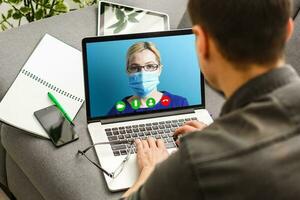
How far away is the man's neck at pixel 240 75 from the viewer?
78 cm

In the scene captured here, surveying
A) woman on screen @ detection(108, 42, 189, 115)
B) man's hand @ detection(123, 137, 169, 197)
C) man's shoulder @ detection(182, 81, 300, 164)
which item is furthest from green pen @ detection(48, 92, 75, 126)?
man's shoulder @ detection(182, 81, 300, 164)

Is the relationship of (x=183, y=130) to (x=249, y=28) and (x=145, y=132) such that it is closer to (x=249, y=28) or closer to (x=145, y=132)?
(x=145, y=132)

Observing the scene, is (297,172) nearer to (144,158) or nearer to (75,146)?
(144,158)

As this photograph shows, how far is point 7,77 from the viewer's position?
4.78 feet

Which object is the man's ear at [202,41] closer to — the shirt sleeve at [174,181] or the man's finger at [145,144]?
the shirt sleeve at [174,181]

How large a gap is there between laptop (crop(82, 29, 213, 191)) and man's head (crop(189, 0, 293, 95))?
53cm

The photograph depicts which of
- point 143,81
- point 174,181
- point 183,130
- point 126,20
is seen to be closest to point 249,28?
point 174,181

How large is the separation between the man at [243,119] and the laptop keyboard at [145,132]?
1.48 ft

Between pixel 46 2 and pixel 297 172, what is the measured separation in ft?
4.59

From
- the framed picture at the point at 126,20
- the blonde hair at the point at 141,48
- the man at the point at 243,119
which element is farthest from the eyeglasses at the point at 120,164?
the framed picture at the point at 126,20

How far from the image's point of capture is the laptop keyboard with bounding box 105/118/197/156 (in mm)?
1293

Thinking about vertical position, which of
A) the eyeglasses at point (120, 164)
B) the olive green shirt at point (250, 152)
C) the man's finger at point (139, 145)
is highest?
the olive green shirt at point (250, 152)

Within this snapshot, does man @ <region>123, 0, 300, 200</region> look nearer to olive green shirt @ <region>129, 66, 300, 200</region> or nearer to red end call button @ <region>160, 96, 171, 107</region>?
olive green shirt @ <region>129, 66, 300, 200</region>

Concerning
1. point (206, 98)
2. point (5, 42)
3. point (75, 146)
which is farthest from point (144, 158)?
point (5, 42)
